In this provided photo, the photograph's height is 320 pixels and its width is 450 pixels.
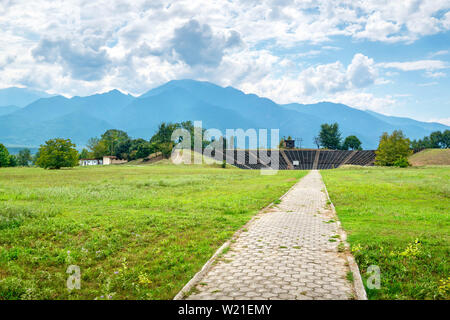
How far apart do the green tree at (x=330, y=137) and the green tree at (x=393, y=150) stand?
77567mm

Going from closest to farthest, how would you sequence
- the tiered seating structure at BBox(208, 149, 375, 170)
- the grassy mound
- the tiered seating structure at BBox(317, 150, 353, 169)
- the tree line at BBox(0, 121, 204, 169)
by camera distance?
1. the grassy mound
2. the tiered seating structure at BBox(208, 149, 375, 170)
3. the tiered seating structure at BBox(317, 150, 353, 169)
4. the tree line at BBox(0, 121, 204, 169)

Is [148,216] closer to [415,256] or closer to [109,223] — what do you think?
[109,223]

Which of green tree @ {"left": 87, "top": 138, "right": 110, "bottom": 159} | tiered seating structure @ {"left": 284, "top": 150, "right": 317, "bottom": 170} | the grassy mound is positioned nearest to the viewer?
the grassy mound

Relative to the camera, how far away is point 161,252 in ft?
29.2

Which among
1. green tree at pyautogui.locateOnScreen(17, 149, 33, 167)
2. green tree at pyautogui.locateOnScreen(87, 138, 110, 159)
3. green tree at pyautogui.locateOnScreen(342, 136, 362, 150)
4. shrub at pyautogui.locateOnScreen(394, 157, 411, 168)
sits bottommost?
shrub at pyautogui.locateOnScreen(394, 157, 411, 168)

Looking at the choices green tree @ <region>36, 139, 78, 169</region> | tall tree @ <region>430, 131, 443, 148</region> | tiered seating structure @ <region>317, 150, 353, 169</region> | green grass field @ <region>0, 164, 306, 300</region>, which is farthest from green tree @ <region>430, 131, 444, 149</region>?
green grass field @ <region>0, 164, 306, 300</region>

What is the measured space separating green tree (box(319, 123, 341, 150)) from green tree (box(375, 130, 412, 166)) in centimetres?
7757

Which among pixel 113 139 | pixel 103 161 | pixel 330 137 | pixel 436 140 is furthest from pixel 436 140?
pixel 103 161

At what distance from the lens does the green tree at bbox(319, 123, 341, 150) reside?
161125mm

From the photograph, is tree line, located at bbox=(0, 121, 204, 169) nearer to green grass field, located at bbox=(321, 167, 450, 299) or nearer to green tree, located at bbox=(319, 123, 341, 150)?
green tree, located at bbox=(319, 123, 341, 150)

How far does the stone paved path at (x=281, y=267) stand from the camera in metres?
6.04

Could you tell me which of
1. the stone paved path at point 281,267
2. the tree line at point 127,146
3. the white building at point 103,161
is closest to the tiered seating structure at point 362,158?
the tree line at point 127,146
